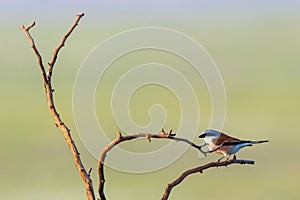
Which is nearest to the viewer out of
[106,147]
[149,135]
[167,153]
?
[149,135]

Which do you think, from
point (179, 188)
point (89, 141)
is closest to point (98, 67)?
point (89, 141)

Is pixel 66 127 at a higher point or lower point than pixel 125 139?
higher

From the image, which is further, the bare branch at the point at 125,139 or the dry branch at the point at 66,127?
the dry branch at the point at 66,127

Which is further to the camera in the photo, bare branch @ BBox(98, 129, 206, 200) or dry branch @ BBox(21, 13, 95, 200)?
dry branch @ BBox(21, 13, 95, 200)

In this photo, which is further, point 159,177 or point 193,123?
point 159,177

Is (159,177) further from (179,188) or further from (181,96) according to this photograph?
(181,96)

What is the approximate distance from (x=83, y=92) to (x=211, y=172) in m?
8.43

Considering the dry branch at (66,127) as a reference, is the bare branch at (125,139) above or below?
below

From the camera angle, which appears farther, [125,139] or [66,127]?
[66,127]

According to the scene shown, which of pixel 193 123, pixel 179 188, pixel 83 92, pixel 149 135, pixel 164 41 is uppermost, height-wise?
pixel 179 188

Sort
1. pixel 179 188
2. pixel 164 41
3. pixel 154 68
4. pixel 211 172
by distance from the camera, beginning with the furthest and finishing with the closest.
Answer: pixel 211 172, pixel 179 188, pixel 164 41, pixel 154 68

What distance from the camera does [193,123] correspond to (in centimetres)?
195

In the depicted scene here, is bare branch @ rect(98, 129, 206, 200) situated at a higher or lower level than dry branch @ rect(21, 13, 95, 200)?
lower

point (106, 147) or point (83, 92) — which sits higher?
point (83, 92)
